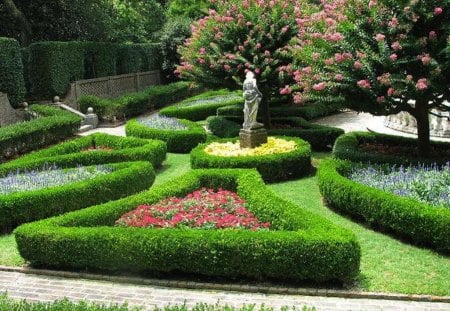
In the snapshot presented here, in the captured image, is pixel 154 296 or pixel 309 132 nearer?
pixel 154 296

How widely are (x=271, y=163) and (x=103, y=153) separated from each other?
4.51 m

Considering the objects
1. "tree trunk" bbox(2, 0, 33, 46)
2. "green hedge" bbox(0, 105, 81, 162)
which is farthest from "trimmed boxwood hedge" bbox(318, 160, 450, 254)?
"tree trunk" bbox(2, 0, 33, 46)

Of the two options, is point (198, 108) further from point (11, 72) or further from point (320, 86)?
point (320, 86)

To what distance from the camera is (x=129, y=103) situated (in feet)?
82.8

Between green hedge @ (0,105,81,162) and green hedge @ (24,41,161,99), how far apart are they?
11.0ft

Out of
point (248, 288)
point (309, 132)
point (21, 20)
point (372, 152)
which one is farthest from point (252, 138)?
point (21, 20)

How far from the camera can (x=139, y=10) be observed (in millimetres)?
32250

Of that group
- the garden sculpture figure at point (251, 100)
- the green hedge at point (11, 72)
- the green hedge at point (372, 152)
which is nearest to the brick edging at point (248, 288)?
the green hedge at point (372, 152)

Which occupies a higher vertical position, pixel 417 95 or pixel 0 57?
pixel 0 57

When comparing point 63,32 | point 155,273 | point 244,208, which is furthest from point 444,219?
point 63,32

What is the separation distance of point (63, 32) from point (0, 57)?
31.2 feet

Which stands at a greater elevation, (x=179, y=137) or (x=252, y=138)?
(x=252, y=138)

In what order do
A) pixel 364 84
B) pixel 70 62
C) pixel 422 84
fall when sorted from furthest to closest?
pixel 70 62 < pixel 364 84 < pixel 422 84

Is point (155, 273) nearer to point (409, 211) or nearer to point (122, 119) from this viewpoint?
point (409, 211)
